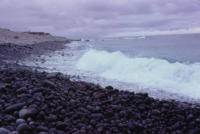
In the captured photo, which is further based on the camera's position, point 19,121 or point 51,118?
point 51,118

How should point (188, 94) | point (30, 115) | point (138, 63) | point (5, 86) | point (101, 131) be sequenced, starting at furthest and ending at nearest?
1. point (138, 63)
2. point (188, 94)
3. point (5, 86)
4. point (30, 115)
5. point (101, 131)

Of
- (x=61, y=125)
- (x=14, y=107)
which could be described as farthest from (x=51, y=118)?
(x=14, y=107)

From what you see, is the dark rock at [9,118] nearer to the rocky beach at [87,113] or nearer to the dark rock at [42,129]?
the rocky beach at [87,113]

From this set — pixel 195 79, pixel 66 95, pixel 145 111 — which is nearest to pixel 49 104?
pixel 66 95

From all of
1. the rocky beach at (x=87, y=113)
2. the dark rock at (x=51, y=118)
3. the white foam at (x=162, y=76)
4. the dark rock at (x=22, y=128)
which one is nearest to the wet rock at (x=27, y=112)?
the rocky beach at (x=87, y=113)

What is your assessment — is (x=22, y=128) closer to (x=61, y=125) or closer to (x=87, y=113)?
(x=61, y=125)

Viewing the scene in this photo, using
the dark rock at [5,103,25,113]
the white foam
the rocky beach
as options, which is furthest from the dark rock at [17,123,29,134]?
the white foam

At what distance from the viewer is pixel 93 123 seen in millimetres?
3352

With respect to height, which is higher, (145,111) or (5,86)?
(5,86)

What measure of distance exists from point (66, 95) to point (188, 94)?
3.10 metres

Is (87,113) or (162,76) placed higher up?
(162,76)

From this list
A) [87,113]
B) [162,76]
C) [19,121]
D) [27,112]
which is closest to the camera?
[19,121]

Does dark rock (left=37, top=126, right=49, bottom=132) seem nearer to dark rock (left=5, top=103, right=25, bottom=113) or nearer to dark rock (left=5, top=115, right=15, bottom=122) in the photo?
dark rock (left=5, top=115, right=15, bottom=122)

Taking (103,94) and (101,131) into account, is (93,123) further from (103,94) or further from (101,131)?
(103,94)
